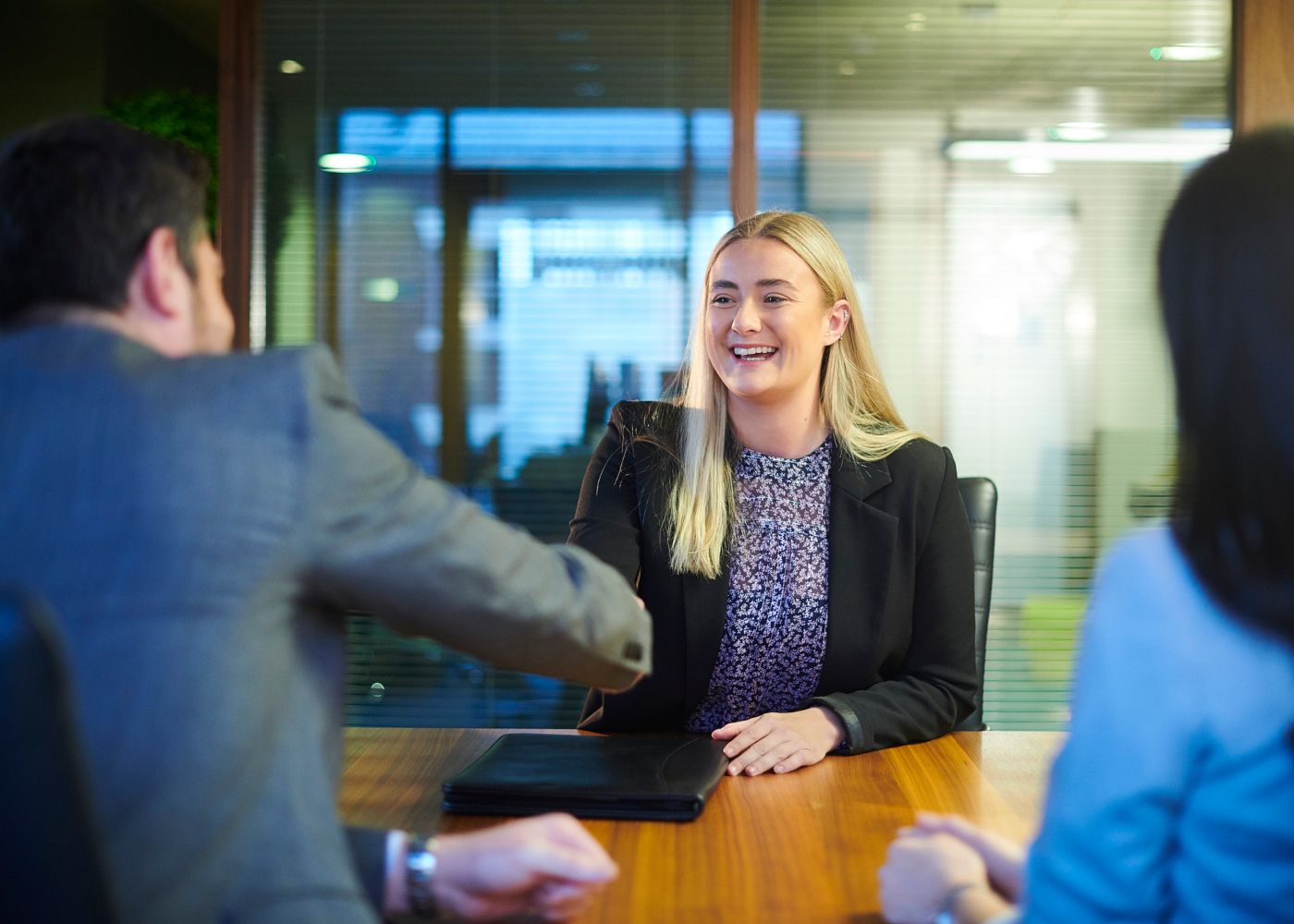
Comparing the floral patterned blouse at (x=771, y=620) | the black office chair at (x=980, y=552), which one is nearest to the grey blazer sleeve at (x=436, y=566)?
the floral patterned blouse at (x=771, y=620)

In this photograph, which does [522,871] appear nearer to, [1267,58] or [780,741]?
[780,741]

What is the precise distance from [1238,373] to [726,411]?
151 cm

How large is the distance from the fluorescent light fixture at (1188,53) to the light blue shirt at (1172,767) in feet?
10.6

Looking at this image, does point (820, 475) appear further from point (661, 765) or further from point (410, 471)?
point (410, 471)

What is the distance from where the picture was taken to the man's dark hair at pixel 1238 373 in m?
0.76

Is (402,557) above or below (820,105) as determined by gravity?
below

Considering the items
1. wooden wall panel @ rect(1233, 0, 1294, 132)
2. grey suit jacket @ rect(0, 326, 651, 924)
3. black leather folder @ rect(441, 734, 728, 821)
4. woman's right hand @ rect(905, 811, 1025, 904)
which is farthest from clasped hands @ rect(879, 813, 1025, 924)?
wooden wall panel @ rect(1233, 0, 1294, 132)

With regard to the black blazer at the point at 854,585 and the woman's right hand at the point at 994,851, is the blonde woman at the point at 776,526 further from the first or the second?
the woman's right hand at the point at 994,851

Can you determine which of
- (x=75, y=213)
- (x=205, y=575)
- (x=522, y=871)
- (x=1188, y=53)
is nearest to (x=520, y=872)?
(x=522, y=871)

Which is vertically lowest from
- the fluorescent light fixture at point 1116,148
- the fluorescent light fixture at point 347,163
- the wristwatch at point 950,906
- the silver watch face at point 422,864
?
the wristwatch at point 950,906

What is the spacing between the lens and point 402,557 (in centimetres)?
93

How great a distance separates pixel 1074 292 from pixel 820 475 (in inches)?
69.0

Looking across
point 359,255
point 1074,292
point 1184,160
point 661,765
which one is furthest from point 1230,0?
point 661,765

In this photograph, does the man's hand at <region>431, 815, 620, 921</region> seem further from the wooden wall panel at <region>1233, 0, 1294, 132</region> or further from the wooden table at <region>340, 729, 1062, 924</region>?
the wooden wall panel at <region>1233, 0, 1294, 132</region>
